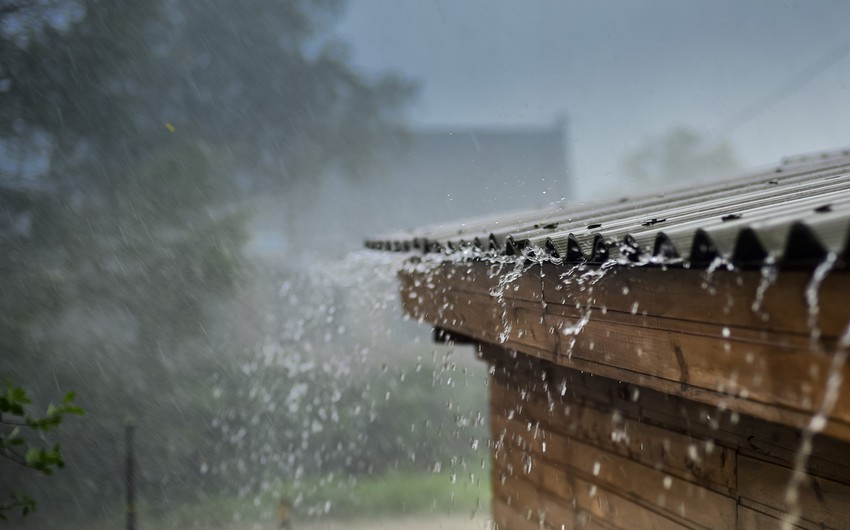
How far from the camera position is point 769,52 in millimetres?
30578

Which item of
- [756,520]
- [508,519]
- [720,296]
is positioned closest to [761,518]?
[756,520]

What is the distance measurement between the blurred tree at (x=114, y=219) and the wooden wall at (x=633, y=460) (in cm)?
1099

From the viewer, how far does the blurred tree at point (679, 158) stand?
27.4 m

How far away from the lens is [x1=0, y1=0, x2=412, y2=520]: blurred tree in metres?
13.6

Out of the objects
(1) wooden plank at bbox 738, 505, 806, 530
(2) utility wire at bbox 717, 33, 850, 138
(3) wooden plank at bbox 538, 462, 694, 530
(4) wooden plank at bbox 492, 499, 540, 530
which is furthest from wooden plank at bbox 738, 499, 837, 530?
(2) utility wire at bbox 717, 33, 850, 138

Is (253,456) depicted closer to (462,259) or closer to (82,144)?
(82,144)

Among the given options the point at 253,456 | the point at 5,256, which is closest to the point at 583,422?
the point at 5,256

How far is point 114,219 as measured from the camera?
49.2 feet

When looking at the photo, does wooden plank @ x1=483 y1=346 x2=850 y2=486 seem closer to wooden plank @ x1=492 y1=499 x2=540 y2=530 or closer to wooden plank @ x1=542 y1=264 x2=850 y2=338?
wooden plank @ x1=542 y1=264 x2=850 y2=338

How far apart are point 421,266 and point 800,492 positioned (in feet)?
7.07

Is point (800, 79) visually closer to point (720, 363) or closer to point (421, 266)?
point (421, 266)

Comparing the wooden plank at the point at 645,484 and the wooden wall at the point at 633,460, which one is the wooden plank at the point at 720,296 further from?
the wooden plank at the point at 645,484

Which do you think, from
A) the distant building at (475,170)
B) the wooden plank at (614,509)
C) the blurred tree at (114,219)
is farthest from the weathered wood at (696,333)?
the distant building at (475,170)

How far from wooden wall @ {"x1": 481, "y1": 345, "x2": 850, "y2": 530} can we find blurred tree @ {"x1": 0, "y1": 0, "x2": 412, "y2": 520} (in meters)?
11.0
